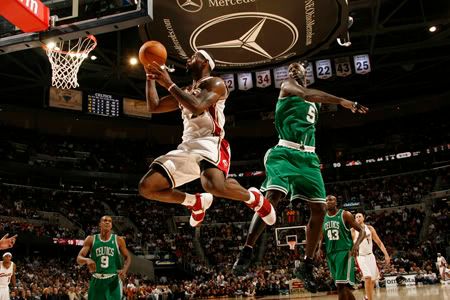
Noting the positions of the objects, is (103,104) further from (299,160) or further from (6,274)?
(299,160)

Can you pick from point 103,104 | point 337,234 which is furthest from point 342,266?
point 103,104

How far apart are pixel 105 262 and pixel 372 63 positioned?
23428 millimetres

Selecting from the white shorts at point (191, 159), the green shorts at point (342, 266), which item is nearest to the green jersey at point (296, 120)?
the white shorts at point (191, 159)

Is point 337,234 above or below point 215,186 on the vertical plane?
below

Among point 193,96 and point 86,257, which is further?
point 86,257

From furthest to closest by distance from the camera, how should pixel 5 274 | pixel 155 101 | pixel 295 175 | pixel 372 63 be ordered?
1. pixel 372 63
2. pixel 5 274
3. pixel 295 175
4. pixel 155 101

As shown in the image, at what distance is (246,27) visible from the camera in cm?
1059

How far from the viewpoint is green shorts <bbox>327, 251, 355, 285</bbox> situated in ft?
21.9

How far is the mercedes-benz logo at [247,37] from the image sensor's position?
10.4m

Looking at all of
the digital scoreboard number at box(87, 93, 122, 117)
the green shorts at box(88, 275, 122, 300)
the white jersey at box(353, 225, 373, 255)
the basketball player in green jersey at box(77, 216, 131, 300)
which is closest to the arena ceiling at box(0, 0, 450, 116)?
the digital scoreboard number at box(87, 93, 122, 117)

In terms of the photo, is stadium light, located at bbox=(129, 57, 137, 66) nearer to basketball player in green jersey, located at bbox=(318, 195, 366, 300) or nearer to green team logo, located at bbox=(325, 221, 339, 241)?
basketball player in green jersey, located at bbox=(318, 195, 366, 300)

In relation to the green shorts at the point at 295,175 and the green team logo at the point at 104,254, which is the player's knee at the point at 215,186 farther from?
the green team logo at the point at 104,254

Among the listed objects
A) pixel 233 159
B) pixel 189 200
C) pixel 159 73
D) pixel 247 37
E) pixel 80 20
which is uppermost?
pixel 233 159

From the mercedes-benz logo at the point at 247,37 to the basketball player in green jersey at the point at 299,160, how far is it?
5092 millimetres
